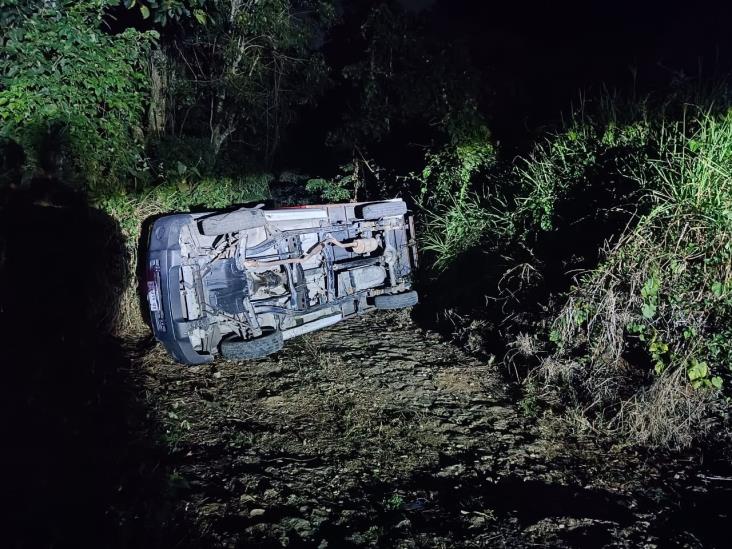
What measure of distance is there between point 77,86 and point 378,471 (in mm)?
4996

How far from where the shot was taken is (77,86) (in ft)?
16.3

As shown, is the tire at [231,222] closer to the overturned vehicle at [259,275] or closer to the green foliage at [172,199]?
the overturned vehicle at [259,275]

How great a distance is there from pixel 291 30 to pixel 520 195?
15.7 feet

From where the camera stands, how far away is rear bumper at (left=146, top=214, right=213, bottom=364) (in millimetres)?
3951

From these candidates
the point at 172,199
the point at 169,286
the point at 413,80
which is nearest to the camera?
the point at 169,286

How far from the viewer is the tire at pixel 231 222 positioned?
13.2ft

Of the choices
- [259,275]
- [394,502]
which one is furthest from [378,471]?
[259,275]

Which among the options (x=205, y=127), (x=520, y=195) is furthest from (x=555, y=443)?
(x=205, y=127)

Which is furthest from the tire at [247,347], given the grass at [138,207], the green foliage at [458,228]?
the green foliage at [458,228]

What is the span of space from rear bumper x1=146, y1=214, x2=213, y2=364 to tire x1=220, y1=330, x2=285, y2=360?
0.92ft

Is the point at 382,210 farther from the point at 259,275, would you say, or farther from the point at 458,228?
the point at 259,275

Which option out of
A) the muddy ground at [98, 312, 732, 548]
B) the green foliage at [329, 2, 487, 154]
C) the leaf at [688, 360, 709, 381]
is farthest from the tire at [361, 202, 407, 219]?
the leaf at [688, 360, 709, 381]

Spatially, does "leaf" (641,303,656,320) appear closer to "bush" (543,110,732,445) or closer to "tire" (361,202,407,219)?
"bush" (543,110,732,445)

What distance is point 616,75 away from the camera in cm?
822
